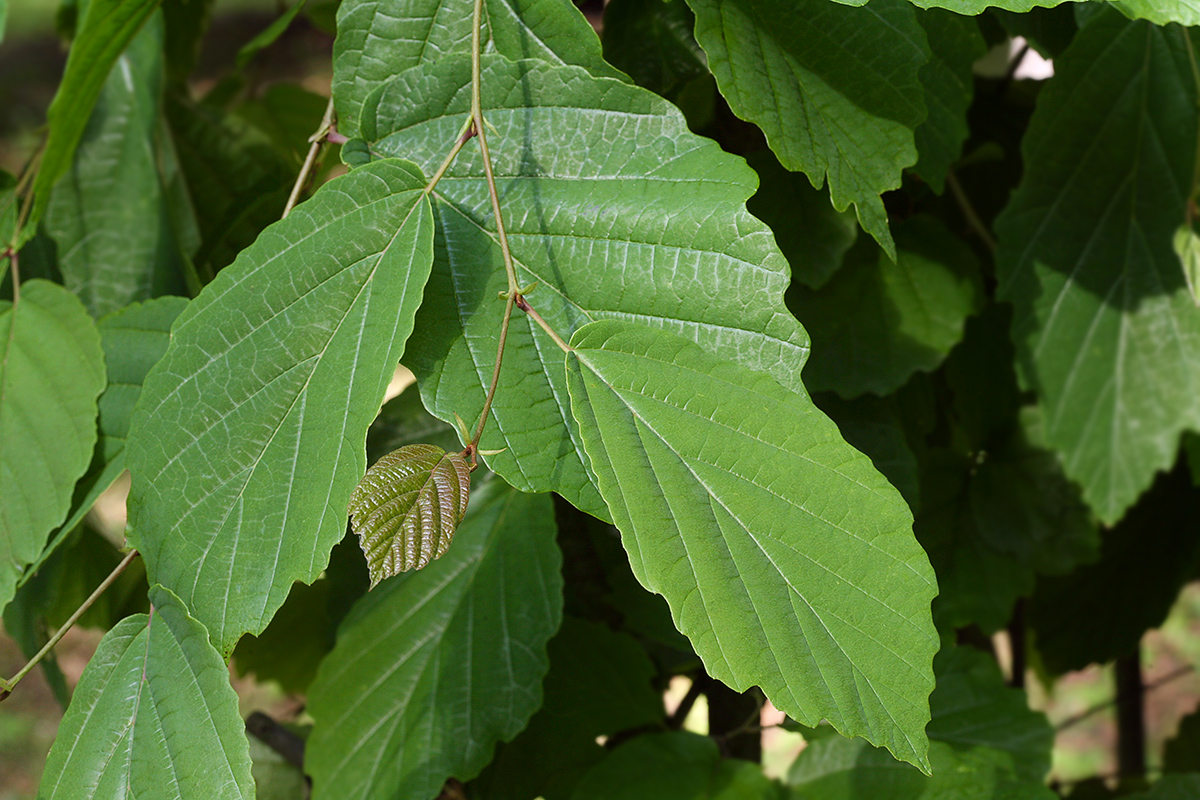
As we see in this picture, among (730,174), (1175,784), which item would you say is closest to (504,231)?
(730,174)

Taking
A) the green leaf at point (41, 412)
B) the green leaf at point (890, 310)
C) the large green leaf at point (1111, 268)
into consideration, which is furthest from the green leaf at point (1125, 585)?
the green leaf at point (41, 412)

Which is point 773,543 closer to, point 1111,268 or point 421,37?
point 421,37

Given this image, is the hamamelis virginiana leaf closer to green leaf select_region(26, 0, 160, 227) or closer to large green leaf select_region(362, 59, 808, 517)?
large green leaf select_region(362, 59, 808, 517)

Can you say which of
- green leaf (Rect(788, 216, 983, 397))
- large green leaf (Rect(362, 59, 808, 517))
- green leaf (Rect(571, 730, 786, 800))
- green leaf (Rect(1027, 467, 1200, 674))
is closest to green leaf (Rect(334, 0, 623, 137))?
large green leaf (Rect(362, 59, 808, 517))

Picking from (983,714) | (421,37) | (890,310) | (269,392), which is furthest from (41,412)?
(983,714)

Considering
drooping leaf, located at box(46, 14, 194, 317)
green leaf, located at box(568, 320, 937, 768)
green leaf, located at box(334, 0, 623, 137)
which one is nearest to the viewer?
green leaf, located at box(568, 320, 937, 768)

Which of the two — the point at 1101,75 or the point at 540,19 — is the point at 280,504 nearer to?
the point at 540,19
